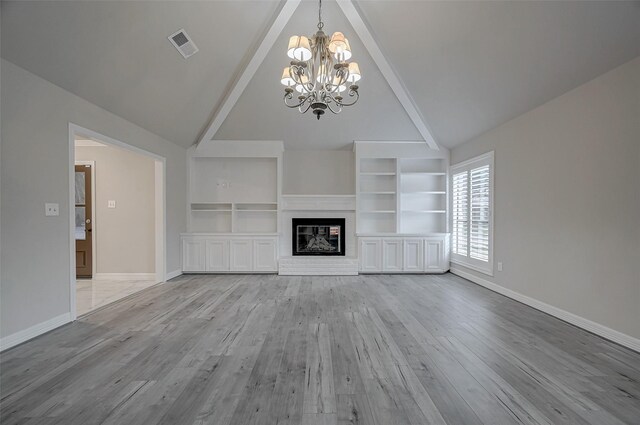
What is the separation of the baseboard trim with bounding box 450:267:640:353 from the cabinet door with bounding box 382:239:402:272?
1.44m

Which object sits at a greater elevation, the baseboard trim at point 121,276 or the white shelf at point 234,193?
the white shelf at point 234,193

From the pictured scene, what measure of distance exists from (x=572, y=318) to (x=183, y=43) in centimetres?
553

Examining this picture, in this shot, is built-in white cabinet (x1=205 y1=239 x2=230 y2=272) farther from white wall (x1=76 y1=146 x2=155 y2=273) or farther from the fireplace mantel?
the fireplace mantel

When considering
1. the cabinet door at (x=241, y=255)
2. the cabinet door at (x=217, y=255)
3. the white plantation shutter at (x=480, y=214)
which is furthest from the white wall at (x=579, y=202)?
the cabinet door at (x=217, y=255)

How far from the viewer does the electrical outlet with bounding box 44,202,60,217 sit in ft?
9.30

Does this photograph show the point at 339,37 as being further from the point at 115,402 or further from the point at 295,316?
the point at 115,402

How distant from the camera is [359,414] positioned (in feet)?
5.31

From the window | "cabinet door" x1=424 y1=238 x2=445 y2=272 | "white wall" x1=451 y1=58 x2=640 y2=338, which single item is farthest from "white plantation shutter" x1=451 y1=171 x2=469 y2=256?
"white wall" x1=451 y1=58 x2=640 y2=338

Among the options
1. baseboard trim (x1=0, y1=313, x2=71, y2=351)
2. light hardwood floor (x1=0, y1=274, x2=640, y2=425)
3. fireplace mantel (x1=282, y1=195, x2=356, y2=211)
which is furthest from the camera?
fireplace mantel (x1=282, y1=195, x2=356, y2=211)

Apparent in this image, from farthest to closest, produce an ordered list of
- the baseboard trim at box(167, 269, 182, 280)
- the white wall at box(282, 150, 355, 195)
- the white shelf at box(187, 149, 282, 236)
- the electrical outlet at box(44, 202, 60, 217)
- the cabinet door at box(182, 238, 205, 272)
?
the white wall at box(282, 150, 355, 195) < the white shelf at box(187, 149, 282, 236) < the cabinet door at box(182, 238, 205, 272) < the baseboard trim at box(167, 269, 182, 280) < the electrical outlet at box(44, 202, 60, 217)

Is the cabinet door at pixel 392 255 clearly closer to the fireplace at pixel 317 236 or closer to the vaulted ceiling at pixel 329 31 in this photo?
the fireplace at pixel 317 236

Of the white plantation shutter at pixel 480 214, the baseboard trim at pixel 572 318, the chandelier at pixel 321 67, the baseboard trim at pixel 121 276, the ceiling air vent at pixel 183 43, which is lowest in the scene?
the baseboard trim at pixel 121 276

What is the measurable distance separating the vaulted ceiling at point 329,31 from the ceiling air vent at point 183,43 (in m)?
0.07

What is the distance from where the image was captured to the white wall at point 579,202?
2.55 meters
